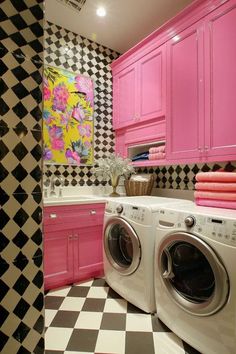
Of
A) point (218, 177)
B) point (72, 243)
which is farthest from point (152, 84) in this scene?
point (72, 243)

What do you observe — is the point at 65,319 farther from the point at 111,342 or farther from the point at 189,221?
the point at 189,221

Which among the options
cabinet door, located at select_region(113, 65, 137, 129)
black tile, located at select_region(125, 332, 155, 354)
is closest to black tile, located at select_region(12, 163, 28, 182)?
black tile, located at select_region(125, 332, 155, 354)

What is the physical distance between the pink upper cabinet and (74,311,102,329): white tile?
5.99 feet

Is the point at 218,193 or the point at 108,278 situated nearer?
the point at 218,193

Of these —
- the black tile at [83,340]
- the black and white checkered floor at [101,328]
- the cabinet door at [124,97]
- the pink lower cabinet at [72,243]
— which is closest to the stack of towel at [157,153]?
the cabinet door at [124,97]

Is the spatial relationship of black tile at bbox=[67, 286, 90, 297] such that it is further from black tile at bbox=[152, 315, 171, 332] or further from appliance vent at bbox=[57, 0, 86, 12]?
appliance vent at bbox=[57, 0, 86, 12]

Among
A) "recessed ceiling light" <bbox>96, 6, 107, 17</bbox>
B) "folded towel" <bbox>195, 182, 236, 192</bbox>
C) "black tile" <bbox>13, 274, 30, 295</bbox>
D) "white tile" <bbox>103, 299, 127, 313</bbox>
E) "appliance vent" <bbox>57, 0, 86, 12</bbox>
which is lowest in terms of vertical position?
"white tile" <bbox>103, 299, 127, 313</bbox>

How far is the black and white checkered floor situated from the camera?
1.40 meters

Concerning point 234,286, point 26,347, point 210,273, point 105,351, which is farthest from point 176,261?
point 26,347

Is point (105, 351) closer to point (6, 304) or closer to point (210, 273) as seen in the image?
point (210, 273)

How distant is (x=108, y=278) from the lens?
82.5 inches

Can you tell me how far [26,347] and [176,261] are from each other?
1010mm

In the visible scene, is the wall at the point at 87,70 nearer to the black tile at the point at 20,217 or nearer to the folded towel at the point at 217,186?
the folded towel at the point at 217,186

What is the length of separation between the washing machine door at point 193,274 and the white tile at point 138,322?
35 centimetres
